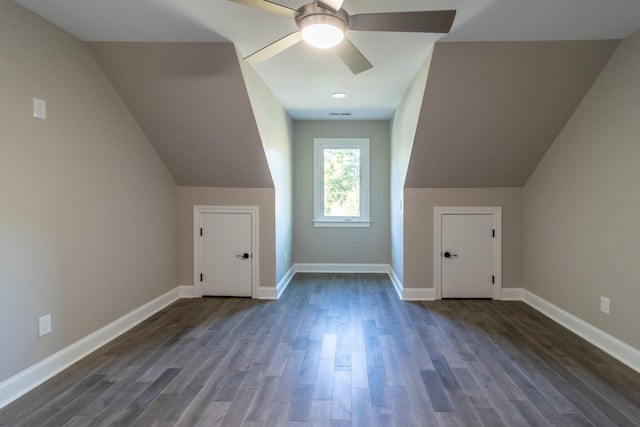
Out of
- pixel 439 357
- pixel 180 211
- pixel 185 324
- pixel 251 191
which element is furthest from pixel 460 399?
pixel 180 211

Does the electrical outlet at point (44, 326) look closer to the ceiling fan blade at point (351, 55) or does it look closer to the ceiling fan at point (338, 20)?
the ceiling fan at point (338, 20)

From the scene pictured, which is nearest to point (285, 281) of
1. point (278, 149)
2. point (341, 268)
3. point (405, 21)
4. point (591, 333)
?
point (341, 268)

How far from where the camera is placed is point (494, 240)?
4.44 m

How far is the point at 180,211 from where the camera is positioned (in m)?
4.58

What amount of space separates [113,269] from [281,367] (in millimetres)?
1724

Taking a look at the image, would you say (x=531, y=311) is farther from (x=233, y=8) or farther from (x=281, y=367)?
(x=233, y=8)

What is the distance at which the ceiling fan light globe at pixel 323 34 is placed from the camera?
2117 millimetres

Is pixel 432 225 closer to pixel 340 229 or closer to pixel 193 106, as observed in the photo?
pixel 340 229

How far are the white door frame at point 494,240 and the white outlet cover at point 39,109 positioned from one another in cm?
372

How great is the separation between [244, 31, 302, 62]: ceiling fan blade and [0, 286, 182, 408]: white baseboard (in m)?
2.40

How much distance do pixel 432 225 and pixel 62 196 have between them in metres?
3.57

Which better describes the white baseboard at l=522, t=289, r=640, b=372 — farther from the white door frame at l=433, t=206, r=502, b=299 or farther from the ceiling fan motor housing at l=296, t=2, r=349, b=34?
the ceiling fan motor housing at l=296, t=2, r=349, b=34

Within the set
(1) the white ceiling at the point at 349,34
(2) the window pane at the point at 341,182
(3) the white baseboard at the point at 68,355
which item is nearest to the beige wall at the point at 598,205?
(1) the white ceiling at the point at 349,34

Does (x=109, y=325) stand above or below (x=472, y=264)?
below
